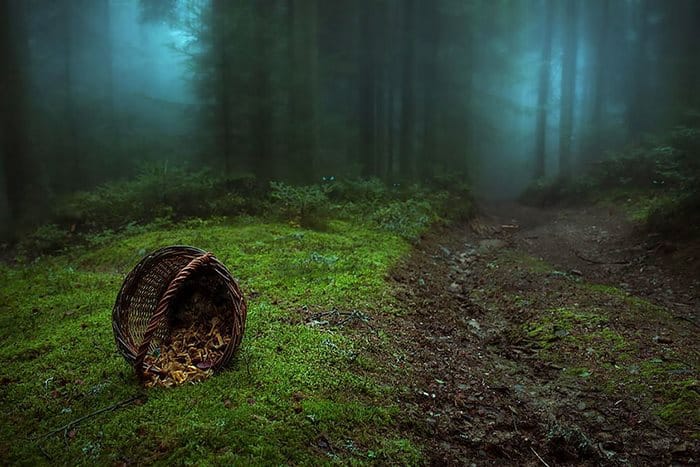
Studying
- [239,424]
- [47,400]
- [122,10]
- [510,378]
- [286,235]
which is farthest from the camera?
[122,10]

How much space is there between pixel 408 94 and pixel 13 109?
13.4 metres

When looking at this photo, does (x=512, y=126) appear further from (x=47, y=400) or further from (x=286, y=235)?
(x=47, y=400)

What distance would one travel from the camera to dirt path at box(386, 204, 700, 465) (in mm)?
3121

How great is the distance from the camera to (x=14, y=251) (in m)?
9.29

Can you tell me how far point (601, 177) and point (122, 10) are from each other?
30579 mm

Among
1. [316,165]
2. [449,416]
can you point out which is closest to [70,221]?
[316,165]

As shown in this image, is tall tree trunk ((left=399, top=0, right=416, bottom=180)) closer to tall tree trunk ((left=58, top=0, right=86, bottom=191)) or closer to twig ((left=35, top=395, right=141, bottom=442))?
tall tree trunk ((left=58, top=0, right=86, bottom=191))

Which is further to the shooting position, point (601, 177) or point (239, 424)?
point (601, 177)

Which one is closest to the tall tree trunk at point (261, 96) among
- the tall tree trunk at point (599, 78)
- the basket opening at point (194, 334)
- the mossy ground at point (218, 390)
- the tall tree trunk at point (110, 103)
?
the tall tree trunk at point (110, 103)

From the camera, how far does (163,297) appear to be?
3.08 metres

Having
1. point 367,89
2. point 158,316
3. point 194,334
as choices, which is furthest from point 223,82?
point 158,316

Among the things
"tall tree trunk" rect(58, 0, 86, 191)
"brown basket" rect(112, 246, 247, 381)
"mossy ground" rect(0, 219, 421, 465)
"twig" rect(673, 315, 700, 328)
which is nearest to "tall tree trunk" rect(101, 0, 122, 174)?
"tall tree trunk" rect(58, 0, 86, 191)

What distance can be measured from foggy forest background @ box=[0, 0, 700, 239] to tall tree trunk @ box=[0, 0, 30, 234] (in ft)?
0.11

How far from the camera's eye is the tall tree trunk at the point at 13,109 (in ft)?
34.3
